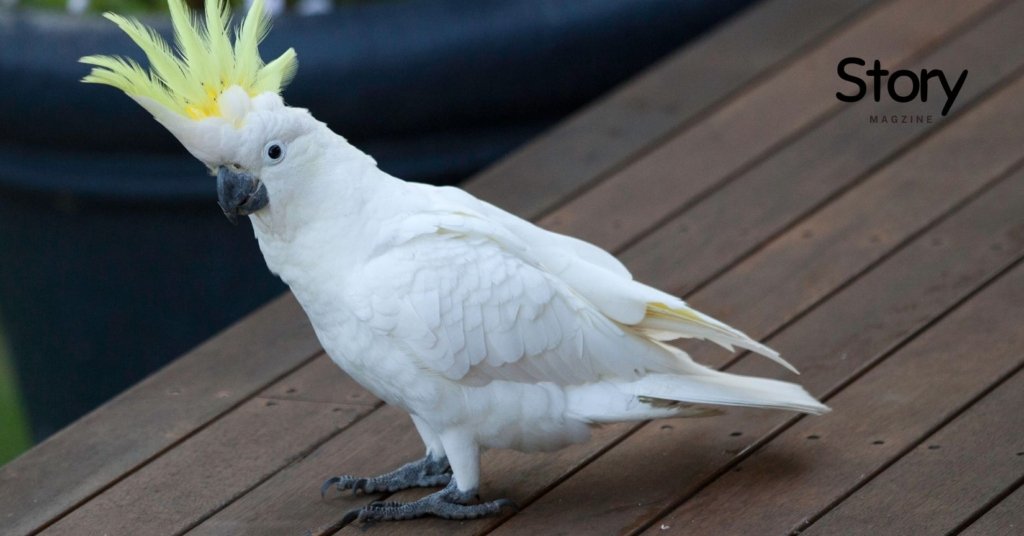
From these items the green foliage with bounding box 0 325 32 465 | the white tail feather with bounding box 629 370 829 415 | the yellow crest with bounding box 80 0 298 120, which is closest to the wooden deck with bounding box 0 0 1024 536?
the white tail feather with bounding box 629 370 829 415

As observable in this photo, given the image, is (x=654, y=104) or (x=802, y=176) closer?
(x=802, y=176)

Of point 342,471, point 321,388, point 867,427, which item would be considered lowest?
point 867,427

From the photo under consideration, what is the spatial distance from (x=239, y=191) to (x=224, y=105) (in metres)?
0.15

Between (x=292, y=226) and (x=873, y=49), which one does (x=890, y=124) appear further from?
(x=292, y=226)

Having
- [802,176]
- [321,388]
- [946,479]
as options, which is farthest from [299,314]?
[946,479]

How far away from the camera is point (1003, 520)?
7.56ft

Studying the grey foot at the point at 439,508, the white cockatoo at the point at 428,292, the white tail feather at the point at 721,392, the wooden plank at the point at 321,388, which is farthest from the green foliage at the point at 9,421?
the white tail feather at the point at 721,392

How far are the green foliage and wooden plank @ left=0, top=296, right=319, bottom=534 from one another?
1645 millimetres

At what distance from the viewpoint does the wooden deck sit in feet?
8.21

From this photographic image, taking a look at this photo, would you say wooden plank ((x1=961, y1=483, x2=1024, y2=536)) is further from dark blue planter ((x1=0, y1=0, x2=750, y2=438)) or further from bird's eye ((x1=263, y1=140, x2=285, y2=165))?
dark blue planter ((x1=0, y1=0, x2=750, y2=438))

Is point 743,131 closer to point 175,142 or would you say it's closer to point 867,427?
point 867,427

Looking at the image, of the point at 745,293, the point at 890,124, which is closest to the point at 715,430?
the point at 745,293

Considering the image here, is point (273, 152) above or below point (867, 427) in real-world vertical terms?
above

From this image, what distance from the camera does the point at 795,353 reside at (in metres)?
2.93
